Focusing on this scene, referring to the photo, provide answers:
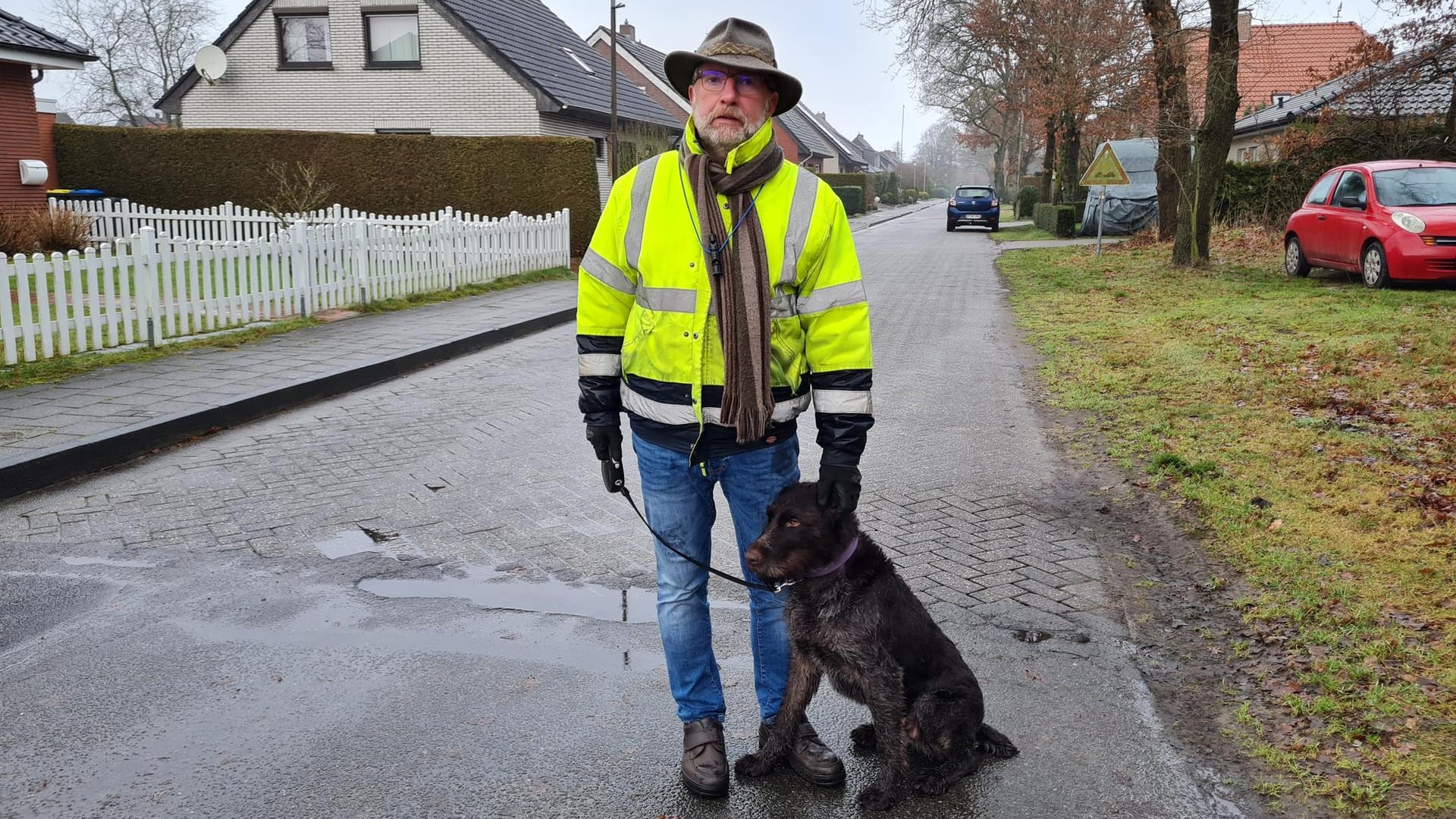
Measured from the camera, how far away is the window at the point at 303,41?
1109 inches

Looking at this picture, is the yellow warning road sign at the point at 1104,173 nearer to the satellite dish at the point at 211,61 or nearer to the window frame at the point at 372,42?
the window frame at the point at 372,42

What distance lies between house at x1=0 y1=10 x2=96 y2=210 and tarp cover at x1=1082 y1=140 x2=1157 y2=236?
24.6 m

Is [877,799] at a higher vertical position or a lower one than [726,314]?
lower

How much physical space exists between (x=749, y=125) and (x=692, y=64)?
255 mm

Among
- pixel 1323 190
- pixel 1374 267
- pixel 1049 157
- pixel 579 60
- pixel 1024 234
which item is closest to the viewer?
pixel 1374 267

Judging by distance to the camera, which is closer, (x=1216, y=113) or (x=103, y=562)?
(x=103, y=562)

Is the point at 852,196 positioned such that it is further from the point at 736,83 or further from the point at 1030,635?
the point at 736,83

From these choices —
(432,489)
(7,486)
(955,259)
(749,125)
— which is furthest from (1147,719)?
(955,259)

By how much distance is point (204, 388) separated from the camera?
861cm

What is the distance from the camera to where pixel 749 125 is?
2.98 metres

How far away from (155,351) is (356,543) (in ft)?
20.5

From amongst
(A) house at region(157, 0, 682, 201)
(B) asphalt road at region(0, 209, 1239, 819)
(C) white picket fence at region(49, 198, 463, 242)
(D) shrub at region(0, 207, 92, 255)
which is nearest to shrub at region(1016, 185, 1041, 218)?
(A) house at region(157, 0, 682, 201)

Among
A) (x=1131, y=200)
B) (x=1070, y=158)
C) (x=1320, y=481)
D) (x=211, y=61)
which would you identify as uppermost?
(x=211, y=61)

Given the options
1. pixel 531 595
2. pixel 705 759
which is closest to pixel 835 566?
pixel 705 759
